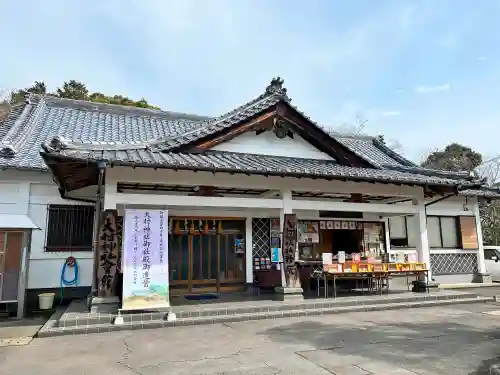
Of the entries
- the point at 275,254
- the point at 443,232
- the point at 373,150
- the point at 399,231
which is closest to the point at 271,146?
the point at 275,254

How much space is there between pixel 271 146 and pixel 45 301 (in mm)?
6997

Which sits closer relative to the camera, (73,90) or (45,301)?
(45,301)

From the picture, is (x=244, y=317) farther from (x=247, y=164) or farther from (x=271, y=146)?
(x=271, y=146)

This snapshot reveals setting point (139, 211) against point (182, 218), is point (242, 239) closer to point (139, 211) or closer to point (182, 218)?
point (182, 218)

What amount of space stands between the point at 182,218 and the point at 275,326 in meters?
4.80

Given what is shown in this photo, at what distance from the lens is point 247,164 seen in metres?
9.21

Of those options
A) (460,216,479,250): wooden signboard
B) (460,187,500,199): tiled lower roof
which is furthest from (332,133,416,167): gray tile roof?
(460,216,479,250): wooden signboard

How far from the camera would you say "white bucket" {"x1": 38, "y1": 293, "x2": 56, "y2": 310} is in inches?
379

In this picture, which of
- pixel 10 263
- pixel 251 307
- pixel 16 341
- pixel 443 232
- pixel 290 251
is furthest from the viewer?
pixel 443 232

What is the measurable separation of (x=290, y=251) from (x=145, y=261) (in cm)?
344

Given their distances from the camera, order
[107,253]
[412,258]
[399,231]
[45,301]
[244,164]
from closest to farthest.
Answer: [107,253]
[244,164]
[45,301]
[412,258]
[399,231]

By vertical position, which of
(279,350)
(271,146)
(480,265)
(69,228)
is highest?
(271,146)

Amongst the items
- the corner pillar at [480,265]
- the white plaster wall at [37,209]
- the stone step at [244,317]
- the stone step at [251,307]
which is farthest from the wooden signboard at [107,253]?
the corner pillar at [480,265]

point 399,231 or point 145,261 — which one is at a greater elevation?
point 399,231
